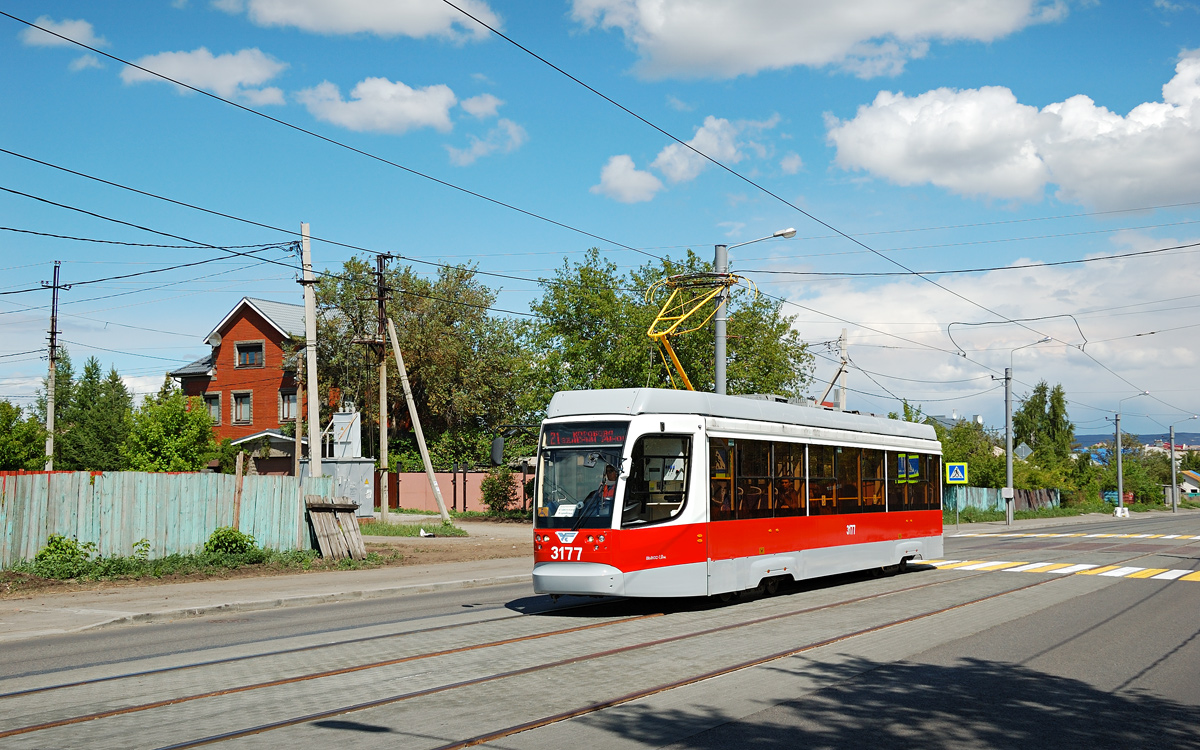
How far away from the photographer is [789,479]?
16.0 meters

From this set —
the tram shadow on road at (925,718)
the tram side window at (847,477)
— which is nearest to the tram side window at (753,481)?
the tram side window at (847,477)

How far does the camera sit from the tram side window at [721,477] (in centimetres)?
1403

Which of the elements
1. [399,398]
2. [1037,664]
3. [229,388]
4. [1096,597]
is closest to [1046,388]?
[399,398]

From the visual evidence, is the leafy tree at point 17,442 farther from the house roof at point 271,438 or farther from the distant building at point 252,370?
the distant building at point 252,370

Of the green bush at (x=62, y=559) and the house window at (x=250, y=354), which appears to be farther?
the house window at (x=250, y=354)

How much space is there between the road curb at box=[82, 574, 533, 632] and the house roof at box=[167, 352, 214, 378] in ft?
143

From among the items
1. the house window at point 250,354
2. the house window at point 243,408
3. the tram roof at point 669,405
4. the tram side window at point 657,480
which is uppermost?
the house window at point 250,354

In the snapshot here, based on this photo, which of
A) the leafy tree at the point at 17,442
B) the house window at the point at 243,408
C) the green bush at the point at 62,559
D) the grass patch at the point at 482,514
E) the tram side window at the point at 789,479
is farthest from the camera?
the house window at the point at 243,408

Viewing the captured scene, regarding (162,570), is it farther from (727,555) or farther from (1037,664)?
(1037,664)

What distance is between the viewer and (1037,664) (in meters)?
9.85

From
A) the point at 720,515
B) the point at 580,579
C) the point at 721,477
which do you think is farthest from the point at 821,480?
the point at 580,579

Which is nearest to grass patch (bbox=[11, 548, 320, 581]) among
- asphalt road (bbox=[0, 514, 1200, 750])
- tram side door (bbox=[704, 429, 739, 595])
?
asphalt road (bbox=[0, 514, 1200, 750])

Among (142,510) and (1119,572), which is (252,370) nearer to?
(142,510)

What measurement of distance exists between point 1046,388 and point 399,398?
8811 centimetres
